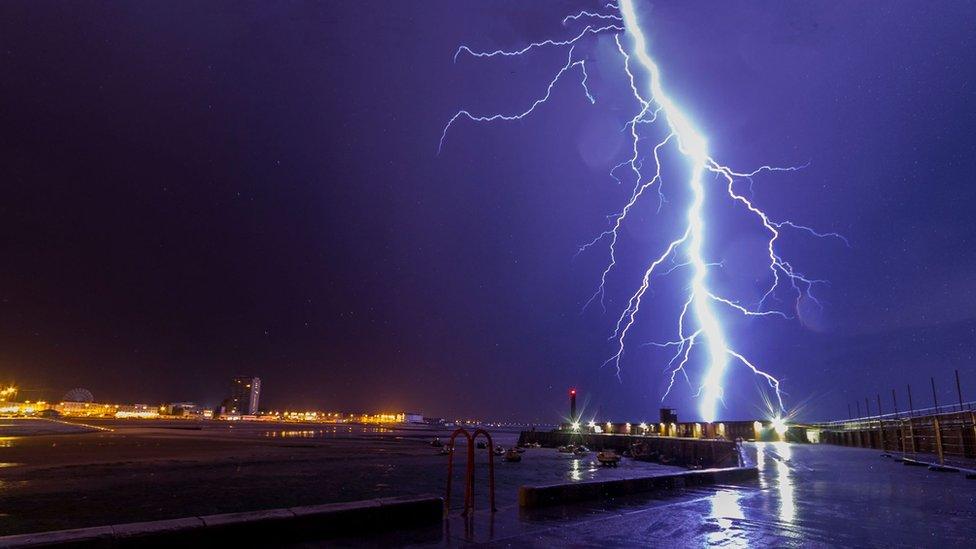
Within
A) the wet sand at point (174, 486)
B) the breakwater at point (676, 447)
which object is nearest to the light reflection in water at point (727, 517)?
the wet sand at point (174, 486)

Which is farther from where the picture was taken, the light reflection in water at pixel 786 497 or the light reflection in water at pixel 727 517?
the light reflection in water at pixel 786 497

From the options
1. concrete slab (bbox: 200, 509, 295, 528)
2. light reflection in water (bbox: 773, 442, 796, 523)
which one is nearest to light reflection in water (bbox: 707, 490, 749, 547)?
light reflection in water (bbox: 773, 442, 796, 523)

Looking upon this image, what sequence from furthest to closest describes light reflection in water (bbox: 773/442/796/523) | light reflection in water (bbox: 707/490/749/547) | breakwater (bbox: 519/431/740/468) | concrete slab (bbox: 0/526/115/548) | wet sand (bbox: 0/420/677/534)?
breakwater (bbox: 519/431/740/468), wet sand (bbox: 0/420/677/534), light reflection in water (bbox: 773/442/796/523), light reflection in water (bbox: 707/490/749/547), concrete slab (bbox: 0/526/115/548)

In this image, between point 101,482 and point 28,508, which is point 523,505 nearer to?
point 28,508

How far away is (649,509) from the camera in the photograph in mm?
9078

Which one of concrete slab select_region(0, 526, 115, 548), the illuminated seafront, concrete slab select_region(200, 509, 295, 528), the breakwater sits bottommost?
the breakwater

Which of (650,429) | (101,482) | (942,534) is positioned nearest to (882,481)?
(942,534)

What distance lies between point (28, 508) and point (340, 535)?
9.48 metres

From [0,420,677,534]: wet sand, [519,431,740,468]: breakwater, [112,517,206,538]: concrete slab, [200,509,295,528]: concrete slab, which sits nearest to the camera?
[112,517,206,538]: concrete slab

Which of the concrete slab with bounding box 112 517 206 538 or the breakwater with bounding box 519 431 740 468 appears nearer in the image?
the concrete slab with bounding box 112 517 206 538

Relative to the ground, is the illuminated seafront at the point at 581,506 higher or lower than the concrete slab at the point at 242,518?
lower

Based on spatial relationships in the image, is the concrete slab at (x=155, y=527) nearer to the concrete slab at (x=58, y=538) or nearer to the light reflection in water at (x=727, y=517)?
the concrete slab at (x=58, y=538)

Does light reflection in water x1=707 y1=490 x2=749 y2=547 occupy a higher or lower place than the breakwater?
higher

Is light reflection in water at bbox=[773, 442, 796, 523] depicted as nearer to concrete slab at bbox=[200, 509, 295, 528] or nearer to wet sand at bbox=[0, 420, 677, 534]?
wet sand at bbox=[0, 420, 677, 534]
